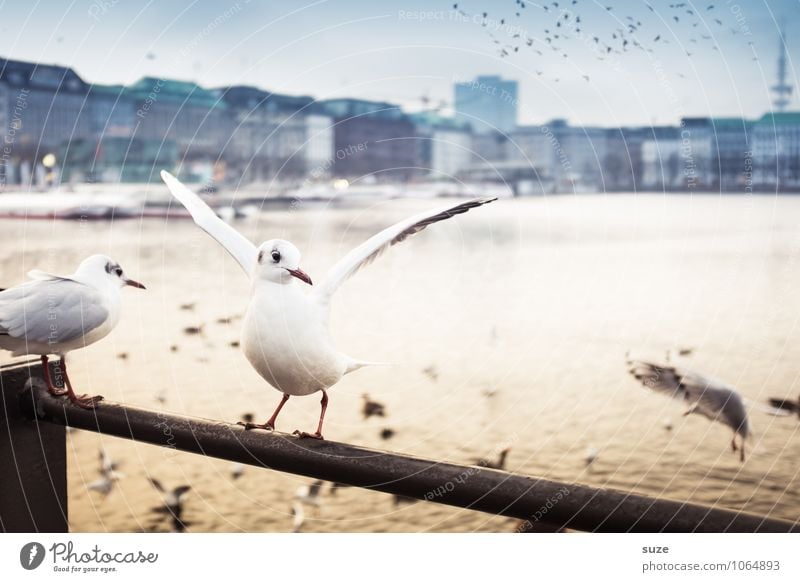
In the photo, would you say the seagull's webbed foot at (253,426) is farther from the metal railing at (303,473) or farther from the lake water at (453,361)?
the lake water at (453,361)

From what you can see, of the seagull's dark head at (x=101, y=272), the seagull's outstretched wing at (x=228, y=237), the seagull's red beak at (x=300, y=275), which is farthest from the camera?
the seagull's dark head at (x=101, y=272)

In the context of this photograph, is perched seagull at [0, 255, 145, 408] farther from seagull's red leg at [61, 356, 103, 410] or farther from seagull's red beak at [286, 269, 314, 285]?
seagull's red beak at [286, 269, 314, 285]

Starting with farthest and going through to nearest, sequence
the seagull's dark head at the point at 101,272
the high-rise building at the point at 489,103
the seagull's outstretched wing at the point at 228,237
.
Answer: the high-rise building at the point at 489,103, the seagull's dark head at the point at 101,272, the seagull's outstretched wing at the point at 228,237

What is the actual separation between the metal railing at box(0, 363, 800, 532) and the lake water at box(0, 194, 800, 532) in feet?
0.90

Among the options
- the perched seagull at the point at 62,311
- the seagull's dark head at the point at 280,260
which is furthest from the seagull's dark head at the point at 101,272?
the seagull's dark head at the point at 280,260

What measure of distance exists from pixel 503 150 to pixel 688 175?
78cm

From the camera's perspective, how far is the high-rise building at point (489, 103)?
1.91m

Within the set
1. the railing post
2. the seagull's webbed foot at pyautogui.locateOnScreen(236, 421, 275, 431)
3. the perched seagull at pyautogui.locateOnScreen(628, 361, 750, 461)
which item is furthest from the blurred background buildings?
the seagull's webbed foot at pyautogui.locateOnScreen(236, 421, 275, 431)

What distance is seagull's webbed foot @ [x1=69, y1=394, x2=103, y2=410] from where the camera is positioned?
1.35 meters

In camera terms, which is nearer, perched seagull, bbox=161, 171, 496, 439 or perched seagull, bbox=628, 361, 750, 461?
perched seagull, bbox=161, 171, 496, 439

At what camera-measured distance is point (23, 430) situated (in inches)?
58.7

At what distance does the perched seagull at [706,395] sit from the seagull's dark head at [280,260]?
47.2 inches

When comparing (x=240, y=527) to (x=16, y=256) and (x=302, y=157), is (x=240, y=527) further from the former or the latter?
(x=16, y=256)

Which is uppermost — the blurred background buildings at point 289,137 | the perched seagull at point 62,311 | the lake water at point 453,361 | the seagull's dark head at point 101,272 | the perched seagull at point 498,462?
the blurred background buildings at point 289,137
